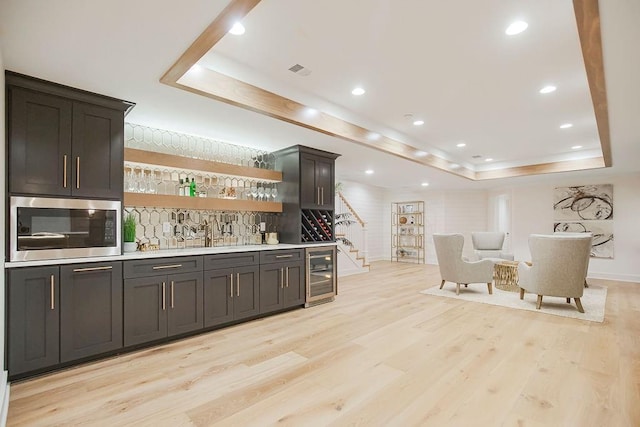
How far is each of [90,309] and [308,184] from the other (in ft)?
10.3

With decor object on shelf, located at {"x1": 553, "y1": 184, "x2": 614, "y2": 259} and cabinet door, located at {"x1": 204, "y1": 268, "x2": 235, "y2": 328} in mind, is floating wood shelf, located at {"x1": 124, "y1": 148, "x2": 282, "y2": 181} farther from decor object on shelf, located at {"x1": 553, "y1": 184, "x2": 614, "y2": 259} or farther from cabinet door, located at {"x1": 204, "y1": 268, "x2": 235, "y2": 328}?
decor object on shelf, located at {"x1": 553, "y1": 184, "x2": 614, "y2": 259}

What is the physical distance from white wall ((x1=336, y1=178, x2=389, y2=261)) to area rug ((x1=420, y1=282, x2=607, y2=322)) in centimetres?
415

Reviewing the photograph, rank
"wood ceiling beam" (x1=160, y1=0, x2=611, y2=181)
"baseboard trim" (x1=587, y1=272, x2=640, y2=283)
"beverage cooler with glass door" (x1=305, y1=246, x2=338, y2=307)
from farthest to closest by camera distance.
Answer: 1. "baseboard trim" (x1=587, y1=272, x2=640, y2=283)
2. "beverage cooler with glass door" (x1=305, y1=246, x2=338, y2=307)
3. "wood ceiling beam" (x1=160, y1=0, x2=611, y2=181)

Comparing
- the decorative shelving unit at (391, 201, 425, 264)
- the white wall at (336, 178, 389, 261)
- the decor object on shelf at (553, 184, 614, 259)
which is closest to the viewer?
the decor object on shelf at (553, 184, 614, 259)

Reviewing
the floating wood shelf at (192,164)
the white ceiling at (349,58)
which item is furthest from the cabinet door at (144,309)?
the white ceiling at (349,58)

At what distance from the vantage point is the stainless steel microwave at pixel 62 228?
2.64 metres

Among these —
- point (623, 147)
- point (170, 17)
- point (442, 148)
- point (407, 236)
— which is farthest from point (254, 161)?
point (407, 236)

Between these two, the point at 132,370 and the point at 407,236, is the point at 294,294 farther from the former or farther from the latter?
the point at 407,236

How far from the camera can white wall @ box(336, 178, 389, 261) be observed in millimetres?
9716

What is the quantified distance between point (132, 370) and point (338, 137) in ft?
11.3

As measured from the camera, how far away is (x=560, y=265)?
4.39m

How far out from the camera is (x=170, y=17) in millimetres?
1949

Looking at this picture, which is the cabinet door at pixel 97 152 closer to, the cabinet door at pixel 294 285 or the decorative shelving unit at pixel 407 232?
the cabinet door at pixel 294 285

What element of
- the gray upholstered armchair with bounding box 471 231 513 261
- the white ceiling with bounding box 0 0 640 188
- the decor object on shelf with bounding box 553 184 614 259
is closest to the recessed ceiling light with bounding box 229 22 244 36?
the white ceiling with bounding box 0 0 640 188
